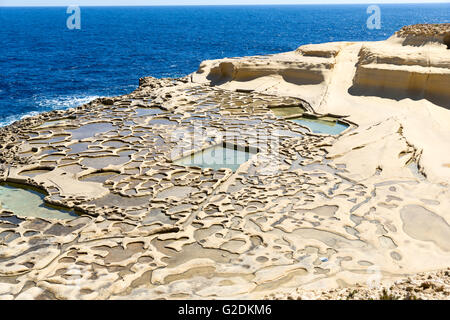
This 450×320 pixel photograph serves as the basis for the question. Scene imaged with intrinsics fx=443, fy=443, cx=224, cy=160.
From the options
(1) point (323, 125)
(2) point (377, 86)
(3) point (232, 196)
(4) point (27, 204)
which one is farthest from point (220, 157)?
(2) point (377, 86)

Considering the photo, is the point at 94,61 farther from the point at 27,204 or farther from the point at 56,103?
the point at 27,204

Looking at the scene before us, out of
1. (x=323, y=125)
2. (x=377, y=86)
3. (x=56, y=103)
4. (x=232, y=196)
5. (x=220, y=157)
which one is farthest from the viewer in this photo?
(x=56, y=103)

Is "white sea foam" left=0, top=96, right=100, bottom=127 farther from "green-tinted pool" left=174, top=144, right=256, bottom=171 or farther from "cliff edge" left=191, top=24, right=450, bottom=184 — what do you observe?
"green-tinted pool" left=174, top=144, right=256, bottom=171

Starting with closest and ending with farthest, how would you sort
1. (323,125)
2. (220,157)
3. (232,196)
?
(232,196), (220,157), (323,125)

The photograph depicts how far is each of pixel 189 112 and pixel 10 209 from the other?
9562 millimetres

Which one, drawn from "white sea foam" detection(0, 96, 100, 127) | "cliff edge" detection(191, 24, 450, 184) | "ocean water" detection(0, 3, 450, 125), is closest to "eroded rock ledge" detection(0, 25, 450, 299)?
"cliff edge" detection(191, 24, 450, 184)

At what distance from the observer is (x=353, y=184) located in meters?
13.0

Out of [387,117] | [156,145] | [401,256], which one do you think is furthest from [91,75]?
[401,256]

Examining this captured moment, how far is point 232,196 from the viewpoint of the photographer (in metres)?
12.4

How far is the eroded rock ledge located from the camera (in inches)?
364

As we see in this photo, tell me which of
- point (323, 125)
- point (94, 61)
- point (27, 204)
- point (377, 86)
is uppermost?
point (377, 86)

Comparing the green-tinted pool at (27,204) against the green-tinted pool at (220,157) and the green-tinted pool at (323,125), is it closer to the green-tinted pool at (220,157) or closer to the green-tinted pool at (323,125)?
the green-tinted pool at (220,157)

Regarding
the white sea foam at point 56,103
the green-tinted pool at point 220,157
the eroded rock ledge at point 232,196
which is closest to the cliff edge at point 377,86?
the eroded rock ledge at point 232,196
